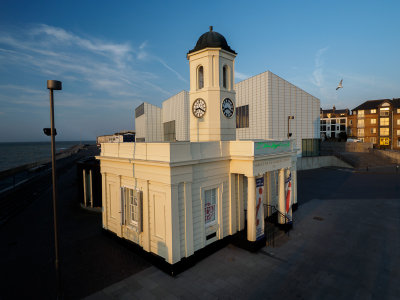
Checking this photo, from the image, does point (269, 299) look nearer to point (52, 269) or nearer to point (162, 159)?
point (162, 159)

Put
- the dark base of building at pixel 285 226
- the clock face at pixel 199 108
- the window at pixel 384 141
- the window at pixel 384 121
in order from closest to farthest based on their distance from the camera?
the clock face at pixel 199 108, the dark base of building at pixel 285 226, the window at pixel 384 141, the window at pixel 384 121

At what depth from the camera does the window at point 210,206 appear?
1119 centimetres

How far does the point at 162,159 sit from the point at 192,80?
6.35 meters

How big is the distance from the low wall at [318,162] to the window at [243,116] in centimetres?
1152

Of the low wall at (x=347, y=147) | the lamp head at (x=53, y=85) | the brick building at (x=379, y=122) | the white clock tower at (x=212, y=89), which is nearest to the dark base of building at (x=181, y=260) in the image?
the white clock tower at (x=212, y=89)

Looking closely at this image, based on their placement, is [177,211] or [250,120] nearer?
[177,211]

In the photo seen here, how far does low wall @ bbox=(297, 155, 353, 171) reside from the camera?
39344mm

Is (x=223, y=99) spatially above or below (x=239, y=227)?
above

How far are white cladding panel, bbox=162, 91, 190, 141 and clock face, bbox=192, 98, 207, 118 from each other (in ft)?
111

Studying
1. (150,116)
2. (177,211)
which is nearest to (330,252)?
(177,211)

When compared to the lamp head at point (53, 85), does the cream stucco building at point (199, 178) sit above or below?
below

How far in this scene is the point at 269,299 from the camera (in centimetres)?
776

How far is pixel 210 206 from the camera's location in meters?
11.4

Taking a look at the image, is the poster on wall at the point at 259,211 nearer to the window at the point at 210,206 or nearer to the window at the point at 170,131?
the window at the point at 210,206
